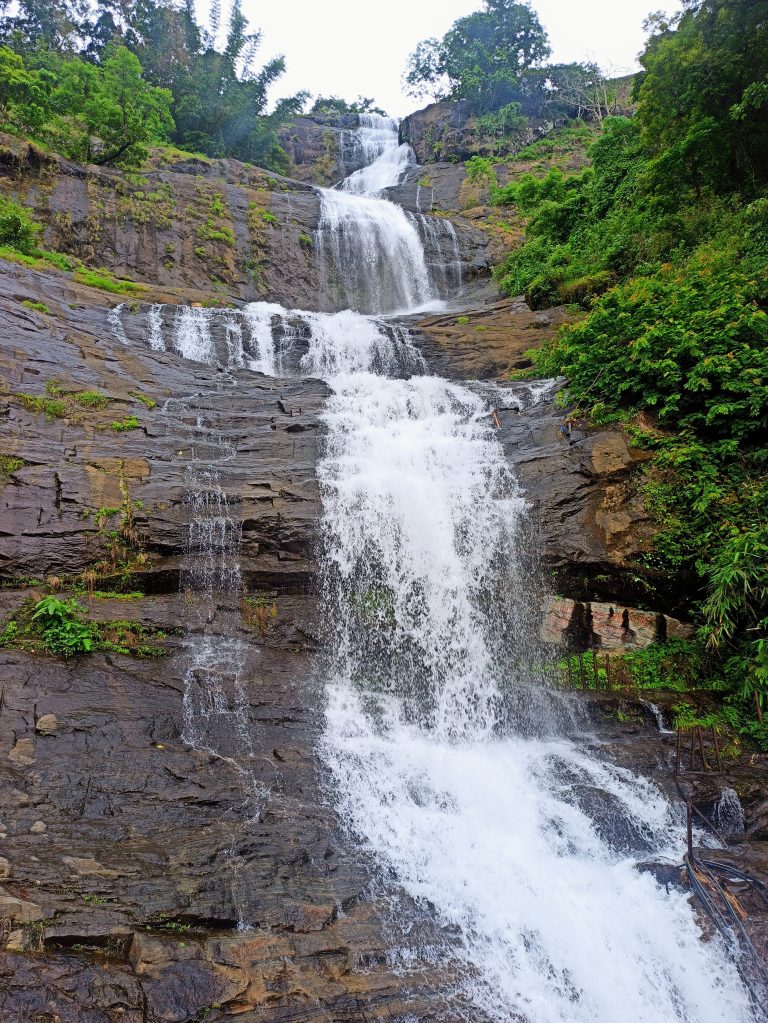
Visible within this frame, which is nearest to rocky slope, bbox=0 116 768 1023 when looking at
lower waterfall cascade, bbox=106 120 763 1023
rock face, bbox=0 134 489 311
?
lower waterfall cascade, bbox=106 120 763 1023

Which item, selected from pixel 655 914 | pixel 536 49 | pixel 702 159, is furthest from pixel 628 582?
pixel 536 49

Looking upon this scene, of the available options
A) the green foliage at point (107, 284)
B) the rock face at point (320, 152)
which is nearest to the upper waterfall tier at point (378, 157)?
the rock face at point (320, 152)

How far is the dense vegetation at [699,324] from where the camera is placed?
874cm

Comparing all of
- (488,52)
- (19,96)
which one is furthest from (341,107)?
(19,96)

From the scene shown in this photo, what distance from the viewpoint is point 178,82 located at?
31.9 m

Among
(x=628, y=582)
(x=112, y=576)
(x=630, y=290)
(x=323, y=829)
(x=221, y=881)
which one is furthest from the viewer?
(x=630, y=290)

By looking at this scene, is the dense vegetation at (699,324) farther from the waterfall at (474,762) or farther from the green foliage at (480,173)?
the green foliage at (480,173)

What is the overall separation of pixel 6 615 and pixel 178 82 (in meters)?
34.6

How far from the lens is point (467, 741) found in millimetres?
8391

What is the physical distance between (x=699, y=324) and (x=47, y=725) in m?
11.1

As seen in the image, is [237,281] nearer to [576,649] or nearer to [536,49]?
[576,649]

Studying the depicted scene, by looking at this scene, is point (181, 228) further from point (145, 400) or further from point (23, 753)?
point (23, 753)

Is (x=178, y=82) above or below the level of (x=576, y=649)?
above

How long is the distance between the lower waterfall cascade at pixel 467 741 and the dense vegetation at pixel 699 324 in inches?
84.7
